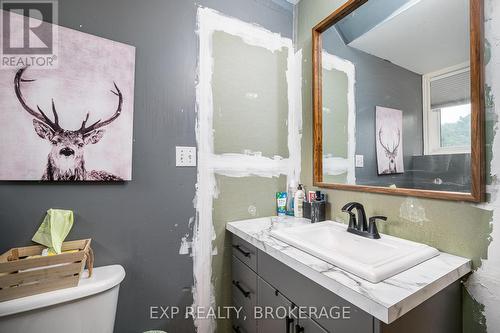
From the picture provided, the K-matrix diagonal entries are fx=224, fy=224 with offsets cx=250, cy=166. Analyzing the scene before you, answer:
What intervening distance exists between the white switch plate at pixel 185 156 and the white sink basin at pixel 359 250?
1.95 feet

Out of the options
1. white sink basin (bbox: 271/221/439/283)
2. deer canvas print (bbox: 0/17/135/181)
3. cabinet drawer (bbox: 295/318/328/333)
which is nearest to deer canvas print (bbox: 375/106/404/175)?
white sink basin (bbox: 271/221/439/283)

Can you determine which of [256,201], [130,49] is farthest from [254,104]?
[130,49]

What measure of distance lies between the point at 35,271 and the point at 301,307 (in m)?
0.96

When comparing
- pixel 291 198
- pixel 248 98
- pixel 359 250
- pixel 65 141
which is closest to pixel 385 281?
pixel 359 250

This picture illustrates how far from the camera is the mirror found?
813mm

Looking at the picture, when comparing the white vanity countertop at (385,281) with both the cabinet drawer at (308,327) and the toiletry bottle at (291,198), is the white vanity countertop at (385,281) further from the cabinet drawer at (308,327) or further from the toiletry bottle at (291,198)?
the toiletry bottle at (291,198)

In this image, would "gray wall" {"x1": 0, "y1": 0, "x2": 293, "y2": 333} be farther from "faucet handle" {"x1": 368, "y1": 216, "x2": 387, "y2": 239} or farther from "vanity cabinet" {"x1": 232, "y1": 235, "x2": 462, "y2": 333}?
"faucet handle" {"x1": 368, "y1": 216, "x2": 387, "y2": 239}

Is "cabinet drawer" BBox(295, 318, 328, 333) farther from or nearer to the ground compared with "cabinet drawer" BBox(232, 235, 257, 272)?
nearer to the ground

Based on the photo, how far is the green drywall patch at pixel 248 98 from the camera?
1.35m

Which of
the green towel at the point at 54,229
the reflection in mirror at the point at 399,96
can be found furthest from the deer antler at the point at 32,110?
the reflection in mirror at the point at 399,96

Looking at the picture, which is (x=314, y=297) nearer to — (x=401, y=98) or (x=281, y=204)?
(x=281, y=204)

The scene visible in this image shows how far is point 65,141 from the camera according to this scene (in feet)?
3.21

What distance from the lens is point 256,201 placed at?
1.46 m

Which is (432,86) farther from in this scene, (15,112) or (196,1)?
(15,112)
